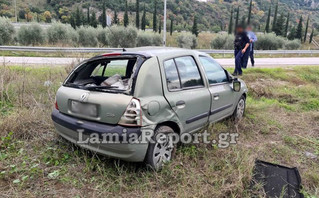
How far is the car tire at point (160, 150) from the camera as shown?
2819 millimetres

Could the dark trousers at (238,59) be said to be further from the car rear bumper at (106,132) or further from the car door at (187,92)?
the car rear bumper at (106,132)

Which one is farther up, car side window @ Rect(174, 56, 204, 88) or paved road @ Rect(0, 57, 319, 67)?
car side window @ Rect(174, 56, 204, 88)

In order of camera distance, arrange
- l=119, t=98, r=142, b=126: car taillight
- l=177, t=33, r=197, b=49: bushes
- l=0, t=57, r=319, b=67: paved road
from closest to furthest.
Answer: l=119, t=98, r=142, b=126: car taillight < l=0, t=57, r=319, b=67: paved road < l=177, t=33, r=197, b=49: bushes

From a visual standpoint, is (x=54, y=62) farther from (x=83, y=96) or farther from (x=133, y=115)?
(x=133, y=115)

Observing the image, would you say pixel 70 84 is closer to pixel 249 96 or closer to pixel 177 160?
pixel 177 160

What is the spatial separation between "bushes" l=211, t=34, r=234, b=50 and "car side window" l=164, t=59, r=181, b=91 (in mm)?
25059

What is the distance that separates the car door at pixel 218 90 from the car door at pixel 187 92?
20cm

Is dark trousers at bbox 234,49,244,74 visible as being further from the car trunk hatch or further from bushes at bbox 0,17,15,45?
bushes at bbox 0,17,15,45

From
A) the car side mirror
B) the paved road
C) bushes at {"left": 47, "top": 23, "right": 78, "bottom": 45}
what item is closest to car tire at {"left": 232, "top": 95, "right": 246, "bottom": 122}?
the car side mirror

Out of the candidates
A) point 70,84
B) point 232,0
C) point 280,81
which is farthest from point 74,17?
point 232,0

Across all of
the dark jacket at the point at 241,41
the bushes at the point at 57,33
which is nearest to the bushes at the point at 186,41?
the bushes at the point at 57,33

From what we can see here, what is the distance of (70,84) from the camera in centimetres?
335

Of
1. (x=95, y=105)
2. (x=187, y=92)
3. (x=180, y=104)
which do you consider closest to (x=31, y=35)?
(x=95, y=105)

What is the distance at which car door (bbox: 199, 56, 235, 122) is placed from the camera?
3865 mm
